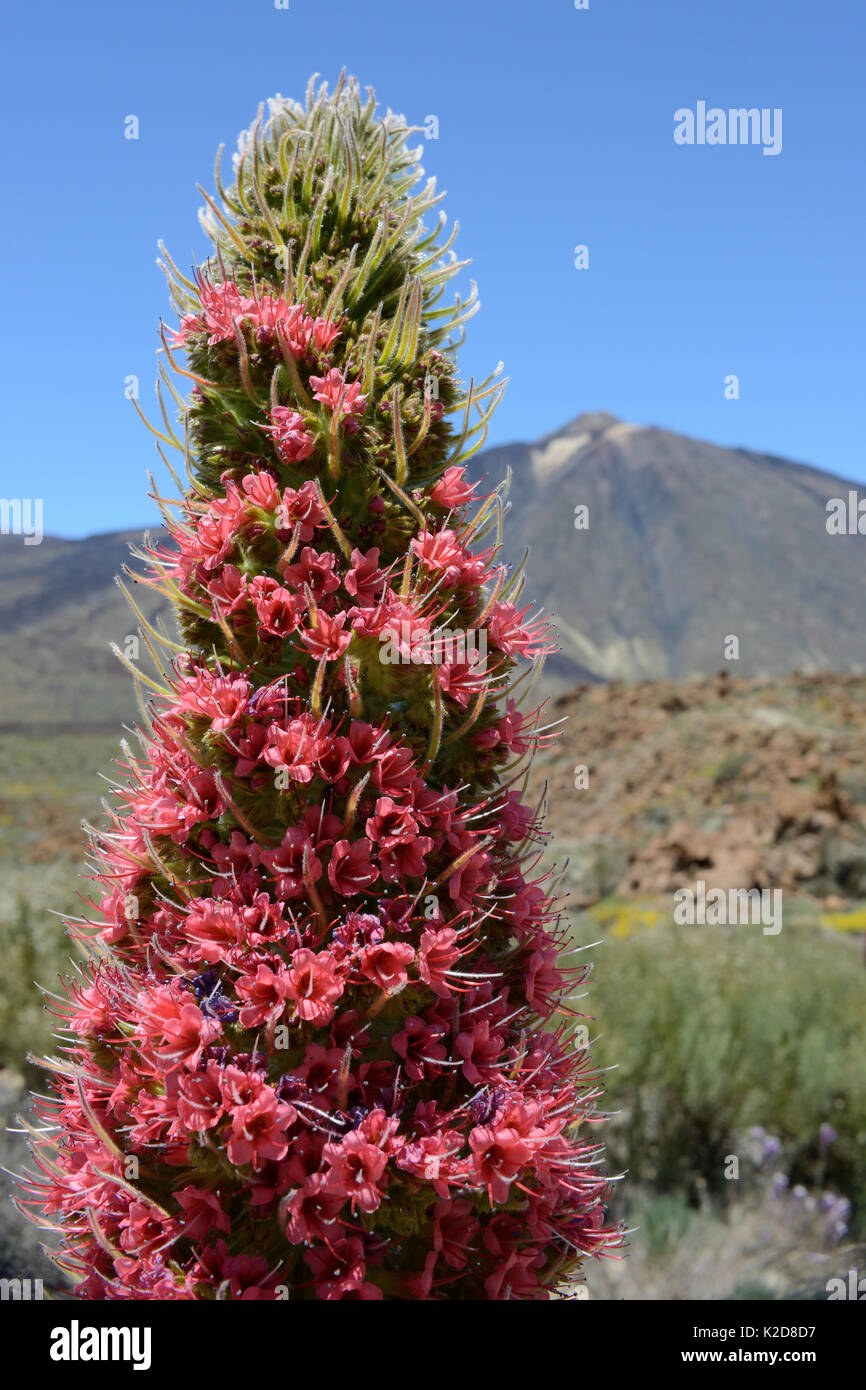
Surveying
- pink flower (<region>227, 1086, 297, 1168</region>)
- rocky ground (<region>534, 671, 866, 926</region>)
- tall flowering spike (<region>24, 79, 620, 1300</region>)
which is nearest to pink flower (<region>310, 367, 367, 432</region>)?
tall flowering spike (<region>24, 79, 620, 1300</region>)

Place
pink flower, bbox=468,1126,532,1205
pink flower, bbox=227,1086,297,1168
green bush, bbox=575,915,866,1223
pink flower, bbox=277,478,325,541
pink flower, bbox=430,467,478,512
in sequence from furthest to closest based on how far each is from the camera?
1. green bush, bbox=575,915,866,1223
2. pink flower, bbox=430,467,478,512
3. pink flower, bbox=277,478,325,541
4. pink flower, bbox=468,1126,532,1205
5. pink flower, bbox=227,1086,297,1168

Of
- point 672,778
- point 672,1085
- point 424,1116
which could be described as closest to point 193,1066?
point 424,1116

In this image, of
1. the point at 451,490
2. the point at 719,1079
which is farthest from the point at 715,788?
the point at 451,490

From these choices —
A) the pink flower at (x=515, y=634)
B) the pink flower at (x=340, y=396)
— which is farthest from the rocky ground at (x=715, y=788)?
the pink flower at (x=340, y=396)

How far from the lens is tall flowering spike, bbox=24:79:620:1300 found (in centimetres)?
228

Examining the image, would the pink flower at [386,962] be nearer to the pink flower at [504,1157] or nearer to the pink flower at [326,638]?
the pink flower at [504,1157]

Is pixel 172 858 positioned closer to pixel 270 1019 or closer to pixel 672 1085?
pixel 270 1019

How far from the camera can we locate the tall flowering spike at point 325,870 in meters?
2.28

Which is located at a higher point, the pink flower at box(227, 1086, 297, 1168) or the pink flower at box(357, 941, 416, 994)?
the pink flower at box(357, 941, 416, 994)

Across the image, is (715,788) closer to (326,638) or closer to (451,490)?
(451,490)

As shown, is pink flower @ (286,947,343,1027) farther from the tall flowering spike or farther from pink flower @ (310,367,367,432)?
pink flower @ (310,367,367,432)

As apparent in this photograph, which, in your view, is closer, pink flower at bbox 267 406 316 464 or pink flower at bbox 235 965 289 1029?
pink flower at bbox 235 965 289 1029

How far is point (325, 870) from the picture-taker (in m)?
2.46

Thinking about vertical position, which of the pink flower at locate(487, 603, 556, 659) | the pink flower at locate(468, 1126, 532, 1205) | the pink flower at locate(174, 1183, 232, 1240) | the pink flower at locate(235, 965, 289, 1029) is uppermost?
the pink flower at locate(487, 603, 556, 659)
